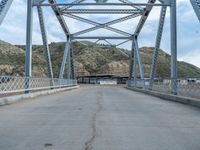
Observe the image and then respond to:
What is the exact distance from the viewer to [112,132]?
524 centimetres

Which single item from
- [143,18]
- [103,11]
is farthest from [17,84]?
[143,18]

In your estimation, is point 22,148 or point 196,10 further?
point 196,10

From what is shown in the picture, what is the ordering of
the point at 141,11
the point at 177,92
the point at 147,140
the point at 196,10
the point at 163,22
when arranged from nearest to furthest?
the point at 147,140
the point at 196,10
the point at 177,92
the point at 163,22
the point at 141,11

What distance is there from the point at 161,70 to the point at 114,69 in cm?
2650

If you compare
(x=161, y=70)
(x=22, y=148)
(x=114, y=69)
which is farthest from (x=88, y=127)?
(x=114, y=69)

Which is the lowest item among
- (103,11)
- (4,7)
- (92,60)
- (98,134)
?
(98,134)

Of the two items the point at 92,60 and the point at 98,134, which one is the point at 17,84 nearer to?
the point at 98,134

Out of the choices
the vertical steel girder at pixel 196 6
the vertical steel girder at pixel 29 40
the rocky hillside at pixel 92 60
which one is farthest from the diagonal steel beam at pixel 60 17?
the rocky hillside at pixel 92 60

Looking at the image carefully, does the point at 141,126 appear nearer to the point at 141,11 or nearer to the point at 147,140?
the point at 147,140

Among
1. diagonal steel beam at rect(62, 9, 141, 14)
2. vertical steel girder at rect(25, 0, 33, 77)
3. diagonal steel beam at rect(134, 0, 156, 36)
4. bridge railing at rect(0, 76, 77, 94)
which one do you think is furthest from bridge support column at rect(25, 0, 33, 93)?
diagonal steel beam at rect(134, 0, 156, 36)

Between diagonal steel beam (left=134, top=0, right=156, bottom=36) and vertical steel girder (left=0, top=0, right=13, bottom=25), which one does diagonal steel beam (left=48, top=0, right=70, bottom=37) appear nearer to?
diagonal steel beam (left=134, top=0, right=156, bottom=36)

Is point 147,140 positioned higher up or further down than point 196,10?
further down

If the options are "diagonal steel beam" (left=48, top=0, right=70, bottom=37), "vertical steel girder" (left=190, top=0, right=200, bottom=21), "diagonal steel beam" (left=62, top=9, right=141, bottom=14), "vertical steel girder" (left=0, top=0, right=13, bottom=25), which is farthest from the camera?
"diagonal steel beam" (left=62, top=9, right=141, bottom=14)

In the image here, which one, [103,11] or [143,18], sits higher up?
[143,18]
